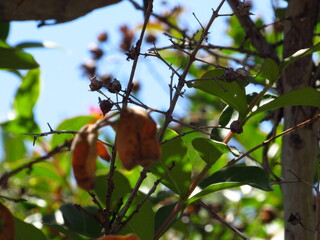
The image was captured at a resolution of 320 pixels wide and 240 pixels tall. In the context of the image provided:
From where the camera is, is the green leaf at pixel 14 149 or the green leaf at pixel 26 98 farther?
the green leaf at pixel 14 149

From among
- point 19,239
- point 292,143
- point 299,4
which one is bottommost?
point 19,239

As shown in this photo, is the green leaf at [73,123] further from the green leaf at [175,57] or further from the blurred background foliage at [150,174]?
the green leaf at [175,57]

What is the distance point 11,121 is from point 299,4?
0.98m

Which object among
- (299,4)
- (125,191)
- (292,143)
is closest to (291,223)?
(292,143)

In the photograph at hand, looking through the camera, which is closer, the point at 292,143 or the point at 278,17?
the point at 292,143

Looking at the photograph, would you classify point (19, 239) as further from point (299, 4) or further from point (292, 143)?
point (299, 4)

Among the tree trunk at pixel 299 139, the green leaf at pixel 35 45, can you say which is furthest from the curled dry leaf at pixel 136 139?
the green leaf at pixel 35 45

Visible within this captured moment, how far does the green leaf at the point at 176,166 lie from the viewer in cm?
98

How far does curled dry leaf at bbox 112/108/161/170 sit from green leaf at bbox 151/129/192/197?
1.20 ft

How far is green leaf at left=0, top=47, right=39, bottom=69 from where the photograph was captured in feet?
3.35

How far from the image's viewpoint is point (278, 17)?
140cm

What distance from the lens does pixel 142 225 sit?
0.94 m

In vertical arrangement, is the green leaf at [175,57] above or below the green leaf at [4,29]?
above

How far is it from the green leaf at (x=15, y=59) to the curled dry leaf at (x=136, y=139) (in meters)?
0.48
